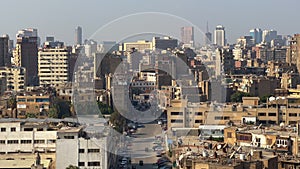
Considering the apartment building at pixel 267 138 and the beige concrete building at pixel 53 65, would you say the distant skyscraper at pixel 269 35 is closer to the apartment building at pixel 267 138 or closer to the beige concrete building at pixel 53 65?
the beige concrete building at pixel 53 65

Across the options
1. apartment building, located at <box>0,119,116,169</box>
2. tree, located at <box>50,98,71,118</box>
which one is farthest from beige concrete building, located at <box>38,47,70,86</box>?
apartment building, located at <box>0,119,116,169</box>

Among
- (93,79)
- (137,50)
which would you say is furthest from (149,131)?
(137,50)

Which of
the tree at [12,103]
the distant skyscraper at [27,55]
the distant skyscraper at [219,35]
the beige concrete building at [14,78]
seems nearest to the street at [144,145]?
the tree at [12,103]

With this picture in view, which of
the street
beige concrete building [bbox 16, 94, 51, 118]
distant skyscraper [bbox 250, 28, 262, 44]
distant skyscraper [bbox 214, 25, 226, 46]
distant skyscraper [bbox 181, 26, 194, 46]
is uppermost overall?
distant skyscraper [bbox 250, 28, 262, 44]

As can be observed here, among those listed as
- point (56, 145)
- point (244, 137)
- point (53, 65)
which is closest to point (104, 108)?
point (56, 145)

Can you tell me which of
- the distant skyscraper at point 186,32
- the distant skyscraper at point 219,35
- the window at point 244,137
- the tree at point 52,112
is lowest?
the window at point 244,137

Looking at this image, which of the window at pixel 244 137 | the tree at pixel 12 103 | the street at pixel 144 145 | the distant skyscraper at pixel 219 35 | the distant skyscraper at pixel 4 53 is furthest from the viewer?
the distant skyscraper at pixel 219 35

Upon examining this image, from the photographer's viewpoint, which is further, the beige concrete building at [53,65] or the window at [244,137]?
the beige concrete building at [53,65]

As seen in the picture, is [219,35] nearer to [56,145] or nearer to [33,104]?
[33,104]

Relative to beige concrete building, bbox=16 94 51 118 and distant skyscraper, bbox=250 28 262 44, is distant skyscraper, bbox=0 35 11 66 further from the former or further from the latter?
distant skyscraper, bbox=250 28 262 44
